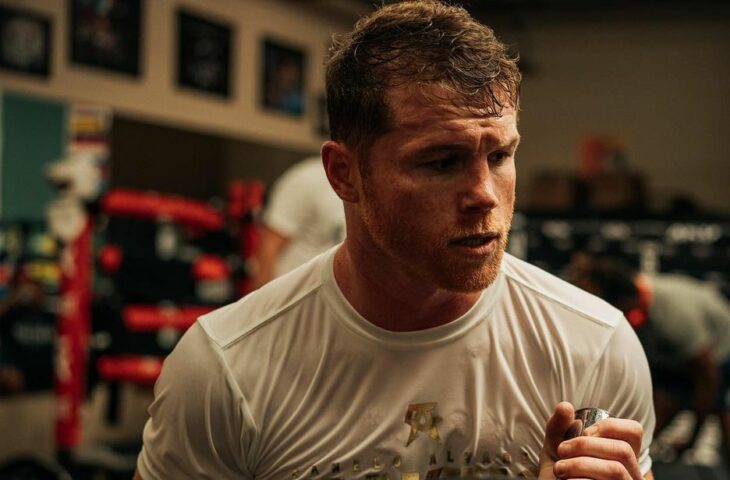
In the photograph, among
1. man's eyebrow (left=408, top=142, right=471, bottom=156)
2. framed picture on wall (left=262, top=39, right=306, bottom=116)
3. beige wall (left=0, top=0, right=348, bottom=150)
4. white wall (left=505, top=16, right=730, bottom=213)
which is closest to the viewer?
man's eyebrow (left=408, top=142, right=471, bottom=156)

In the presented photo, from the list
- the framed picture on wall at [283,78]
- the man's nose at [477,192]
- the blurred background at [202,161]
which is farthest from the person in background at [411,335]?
the framed picture on wall at [283,78]

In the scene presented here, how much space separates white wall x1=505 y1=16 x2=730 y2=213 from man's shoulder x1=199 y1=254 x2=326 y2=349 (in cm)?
917

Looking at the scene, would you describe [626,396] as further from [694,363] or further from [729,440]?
[729,440]

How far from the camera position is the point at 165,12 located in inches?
284

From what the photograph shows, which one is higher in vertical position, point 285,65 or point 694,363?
point 285,65

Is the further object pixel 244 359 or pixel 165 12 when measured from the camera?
pixel 165 12

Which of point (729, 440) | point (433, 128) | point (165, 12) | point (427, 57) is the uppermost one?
point (165, 12)

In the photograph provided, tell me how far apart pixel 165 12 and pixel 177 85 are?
0.60m

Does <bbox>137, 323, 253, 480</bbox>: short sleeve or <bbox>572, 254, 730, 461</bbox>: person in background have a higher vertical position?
<bbox>137, 323, 253, 480</bbox>: short sleeve

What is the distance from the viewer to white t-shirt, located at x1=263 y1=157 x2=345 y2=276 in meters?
3.46

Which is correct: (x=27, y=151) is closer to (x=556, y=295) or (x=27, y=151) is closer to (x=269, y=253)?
(x=269, y=253)

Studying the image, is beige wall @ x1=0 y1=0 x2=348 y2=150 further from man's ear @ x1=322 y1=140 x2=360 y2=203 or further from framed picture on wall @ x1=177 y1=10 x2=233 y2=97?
man's ear @ x1=322 y1=140 x2=360 y2=203

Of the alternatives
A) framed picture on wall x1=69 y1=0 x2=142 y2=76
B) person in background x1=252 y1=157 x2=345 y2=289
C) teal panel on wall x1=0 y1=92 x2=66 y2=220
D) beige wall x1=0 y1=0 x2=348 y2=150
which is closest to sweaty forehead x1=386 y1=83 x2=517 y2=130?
person in background x1=252 y1=157 x2=345 y2=289

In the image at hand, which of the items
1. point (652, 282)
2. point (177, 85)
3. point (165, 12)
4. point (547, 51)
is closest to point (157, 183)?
point (177, 85)
